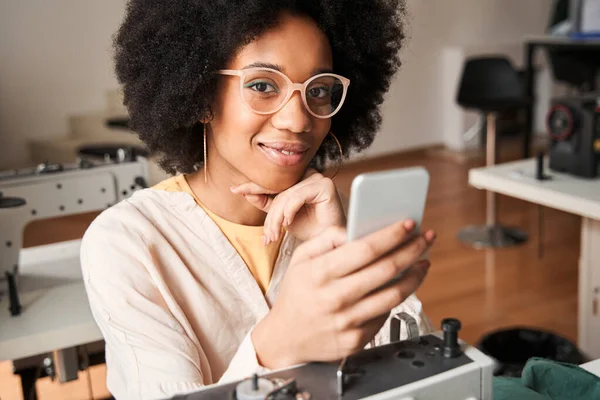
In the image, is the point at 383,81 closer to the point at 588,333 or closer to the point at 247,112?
the point at 247,112

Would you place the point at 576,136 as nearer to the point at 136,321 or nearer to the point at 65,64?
the point at 136,321

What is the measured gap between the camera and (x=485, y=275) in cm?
340

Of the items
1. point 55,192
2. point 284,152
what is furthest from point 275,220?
point 55,192

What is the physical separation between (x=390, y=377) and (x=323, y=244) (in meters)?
0.15

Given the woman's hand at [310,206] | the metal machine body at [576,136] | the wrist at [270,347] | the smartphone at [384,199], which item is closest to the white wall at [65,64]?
the metal machine body at [576,136]

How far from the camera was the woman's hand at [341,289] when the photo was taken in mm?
668

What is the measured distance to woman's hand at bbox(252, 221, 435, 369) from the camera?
67 centimetres

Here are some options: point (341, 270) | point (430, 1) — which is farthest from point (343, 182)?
point (341, 270)

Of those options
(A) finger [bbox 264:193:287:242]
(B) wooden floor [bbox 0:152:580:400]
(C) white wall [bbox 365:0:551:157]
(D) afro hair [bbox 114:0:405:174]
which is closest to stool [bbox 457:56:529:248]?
(B) wooden floor [bbox 0:152:580:400]

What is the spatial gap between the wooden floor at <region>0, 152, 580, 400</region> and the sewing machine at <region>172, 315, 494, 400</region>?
1691mm

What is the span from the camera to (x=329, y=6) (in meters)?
1.13

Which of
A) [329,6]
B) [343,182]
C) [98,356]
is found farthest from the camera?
[343,182]

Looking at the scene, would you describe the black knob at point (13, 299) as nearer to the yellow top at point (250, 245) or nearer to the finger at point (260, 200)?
the yellow top at point (250, 245)

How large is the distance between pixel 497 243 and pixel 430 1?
2.72 m
